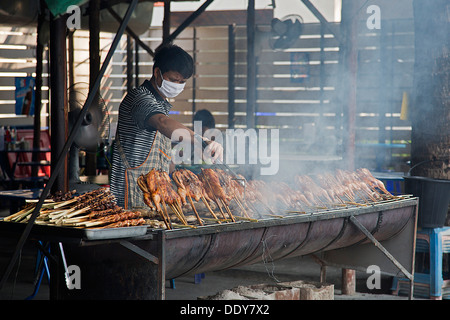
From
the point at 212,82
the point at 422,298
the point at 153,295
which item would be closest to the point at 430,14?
the point at 422,298

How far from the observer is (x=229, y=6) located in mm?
16891

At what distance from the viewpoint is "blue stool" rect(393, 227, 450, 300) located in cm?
589

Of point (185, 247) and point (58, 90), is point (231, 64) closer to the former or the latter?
point (58, 90)

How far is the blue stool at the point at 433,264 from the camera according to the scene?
5887 mm

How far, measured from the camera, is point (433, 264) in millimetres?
5879

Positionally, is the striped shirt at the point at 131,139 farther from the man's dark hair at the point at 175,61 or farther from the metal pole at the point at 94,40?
the metal pole at the point at 94,40

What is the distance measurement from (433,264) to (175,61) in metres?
3.57

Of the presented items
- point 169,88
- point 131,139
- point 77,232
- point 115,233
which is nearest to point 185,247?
point 115,233

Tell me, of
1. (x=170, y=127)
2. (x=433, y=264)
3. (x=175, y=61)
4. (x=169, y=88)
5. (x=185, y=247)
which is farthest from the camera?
(x=433, y=264)

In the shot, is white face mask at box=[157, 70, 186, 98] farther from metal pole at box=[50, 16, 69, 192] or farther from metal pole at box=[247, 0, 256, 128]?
metal pole at box=[247, 0, 256, 128]

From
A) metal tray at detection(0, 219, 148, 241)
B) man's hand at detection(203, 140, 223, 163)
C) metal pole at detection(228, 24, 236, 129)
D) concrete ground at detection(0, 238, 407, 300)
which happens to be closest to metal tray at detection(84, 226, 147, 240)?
metal tray at detection(0, 219, 148, 241)

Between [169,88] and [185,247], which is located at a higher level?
[169,88]

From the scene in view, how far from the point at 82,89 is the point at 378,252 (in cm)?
348

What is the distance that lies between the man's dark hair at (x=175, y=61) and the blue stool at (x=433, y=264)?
3333mm
